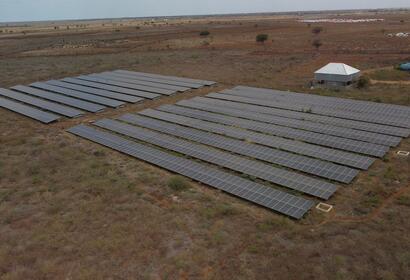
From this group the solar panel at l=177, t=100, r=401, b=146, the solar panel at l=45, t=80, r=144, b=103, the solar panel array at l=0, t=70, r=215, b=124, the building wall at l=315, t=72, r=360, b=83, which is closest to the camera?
the solar panel at l=177, t=100, r=401, b=146

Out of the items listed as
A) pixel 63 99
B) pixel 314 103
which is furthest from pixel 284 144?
pixel 63 99

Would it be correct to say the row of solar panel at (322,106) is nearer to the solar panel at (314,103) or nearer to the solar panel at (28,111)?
the solar panel at (314,103)

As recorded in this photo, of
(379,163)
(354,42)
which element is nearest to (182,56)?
(354,42)

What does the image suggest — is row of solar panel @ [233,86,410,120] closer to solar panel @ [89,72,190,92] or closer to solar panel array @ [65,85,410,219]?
solar panel array @ [65,85,410,219]

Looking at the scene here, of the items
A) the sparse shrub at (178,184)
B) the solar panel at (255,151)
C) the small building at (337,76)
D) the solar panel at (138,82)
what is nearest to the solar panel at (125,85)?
the solar panel at (138,82)

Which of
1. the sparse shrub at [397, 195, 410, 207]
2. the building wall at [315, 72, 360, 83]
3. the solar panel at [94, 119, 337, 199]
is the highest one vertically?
the building wall at [315, 72, 360, 83]

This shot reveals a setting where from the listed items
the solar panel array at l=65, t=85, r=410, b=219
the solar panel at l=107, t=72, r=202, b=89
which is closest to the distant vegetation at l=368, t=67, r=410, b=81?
the solar panel array at l=65, t=85, r=410, b=219
